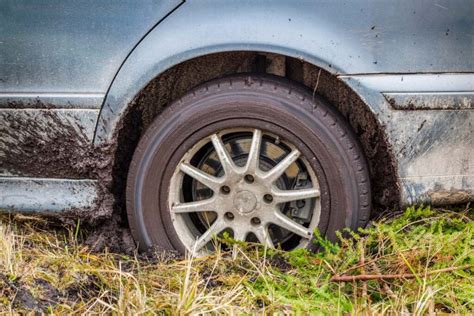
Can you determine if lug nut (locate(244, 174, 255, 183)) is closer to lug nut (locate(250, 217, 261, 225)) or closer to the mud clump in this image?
lug nut (locate(250, 217, 261, 225))

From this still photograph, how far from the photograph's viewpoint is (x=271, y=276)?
7.75ft

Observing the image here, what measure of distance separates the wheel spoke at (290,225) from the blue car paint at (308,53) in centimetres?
43

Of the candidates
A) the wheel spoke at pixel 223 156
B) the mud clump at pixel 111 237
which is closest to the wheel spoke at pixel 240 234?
the wheel spoke at pixel 223 156

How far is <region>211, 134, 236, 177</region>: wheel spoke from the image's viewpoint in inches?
99.0

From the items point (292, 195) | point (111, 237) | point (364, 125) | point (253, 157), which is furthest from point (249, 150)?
point (111, 237)

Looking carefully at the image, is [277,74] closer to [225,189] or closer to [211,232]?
[225,189]

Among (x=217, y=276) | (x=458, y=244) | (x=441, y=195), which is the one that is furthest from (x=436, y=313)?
(x=217, y=276)

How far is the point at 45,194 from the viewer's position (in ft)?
8.76

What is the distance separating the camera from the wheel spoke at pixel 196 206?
258 centimetres

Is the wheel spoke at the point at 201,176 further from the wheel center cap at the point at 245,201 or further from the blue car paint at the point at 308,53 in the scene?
the blue car paint at the point at 308,53

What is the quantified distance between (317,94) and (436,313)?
3.15ft

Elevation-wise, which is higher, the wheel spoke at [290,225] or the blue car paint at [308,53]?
the blue car paint at [308,53]

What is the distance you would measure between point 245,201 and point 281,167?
202mm

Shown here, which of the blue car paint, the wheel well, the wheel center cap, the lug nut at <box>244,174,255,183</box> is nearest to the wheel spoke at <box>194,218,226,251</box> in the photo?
the wheel center cap
